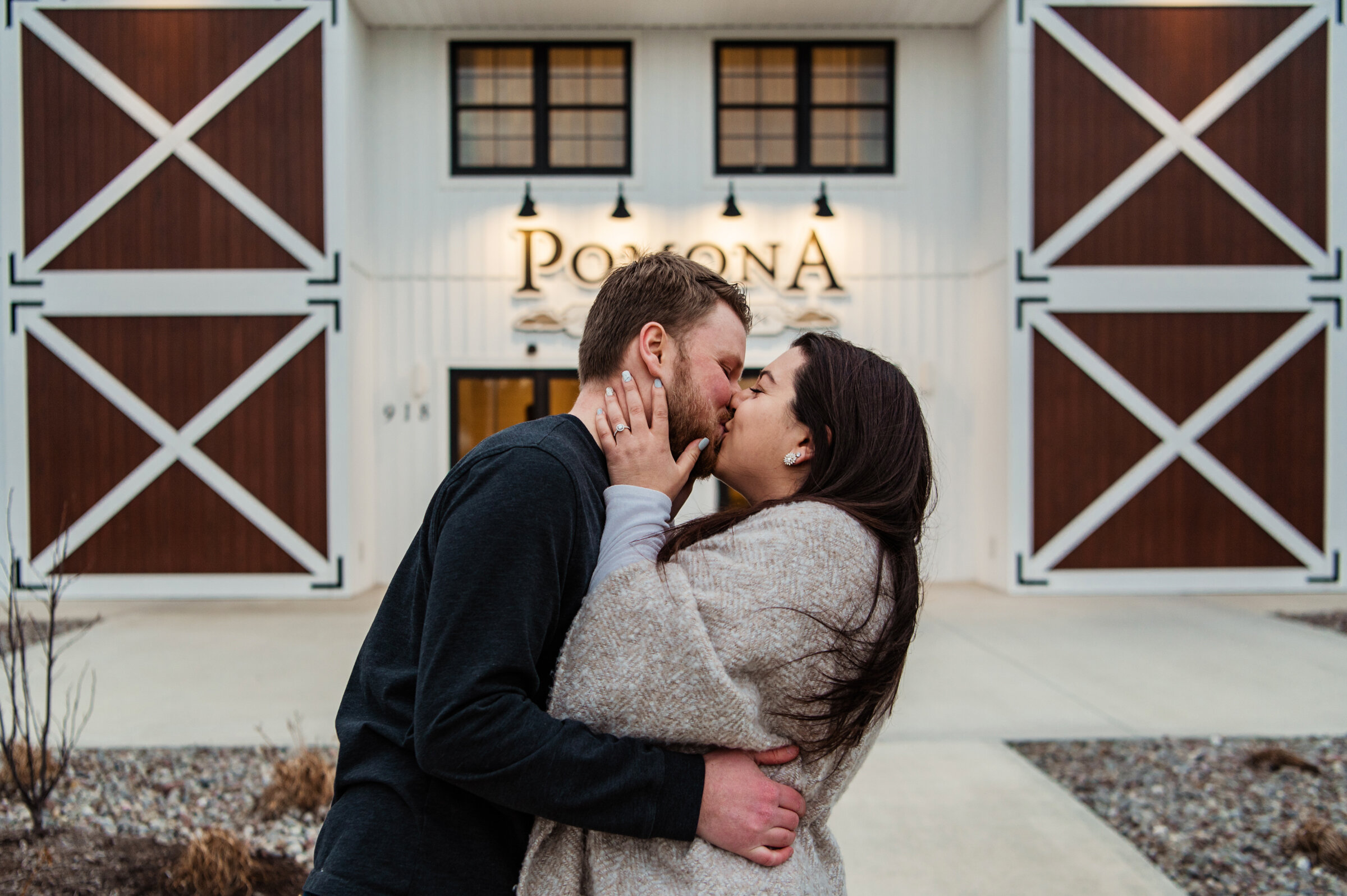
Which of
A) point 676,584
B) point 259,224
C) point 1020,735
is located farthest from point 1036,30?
point 676,584

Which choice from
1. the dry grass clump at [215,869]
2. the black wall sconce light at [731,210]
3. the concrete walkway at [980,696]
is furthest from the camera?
the black wall sconce light at [731,210]

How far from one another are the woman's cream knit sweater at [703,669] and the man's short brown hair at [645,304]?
0.46 m

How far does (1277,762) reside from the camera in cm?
408

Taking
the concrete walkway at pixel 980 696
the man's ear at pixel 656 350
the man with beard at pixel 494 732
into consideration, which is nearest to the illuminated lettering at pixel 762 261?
the concrete walkway at pixel 980 696

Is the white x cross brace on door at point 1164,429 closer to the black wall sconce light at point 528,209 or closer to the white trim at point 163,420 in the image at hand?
the black wall sconce light at point 528,209

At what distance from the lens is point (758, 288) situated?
9375 millimetres

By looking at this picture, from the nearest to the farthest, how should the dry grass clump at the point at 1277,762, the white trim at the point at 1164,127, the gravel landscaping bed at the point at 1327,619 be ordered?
the dry grass clump at the point at 1277,762 < the gravel landscaping bed at the point at 1327,619 < the white trim at the point at 1164,127

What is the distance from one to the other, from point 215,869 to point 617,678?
2.34m

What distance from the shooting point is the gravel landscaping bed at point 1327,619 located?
725 centimetres

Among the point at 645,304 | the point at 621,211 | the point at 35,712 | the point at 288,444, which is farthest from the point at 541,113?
the point at 645,304

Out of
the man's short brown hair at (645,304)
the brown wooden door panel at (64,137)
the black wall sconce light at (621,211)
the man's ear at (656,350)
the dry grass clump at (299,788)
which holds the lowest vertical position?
the dry grass clump at (299,788)

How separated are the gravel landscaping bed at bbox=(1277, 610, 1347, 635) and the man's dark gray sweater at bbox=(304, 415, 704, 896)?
791 cm

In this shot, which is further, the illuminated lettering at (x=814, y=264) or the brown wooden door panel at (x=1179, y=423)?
the illuminated lettering at (x=814, y=264)

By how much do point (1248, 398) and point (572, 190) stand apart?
725 cm
